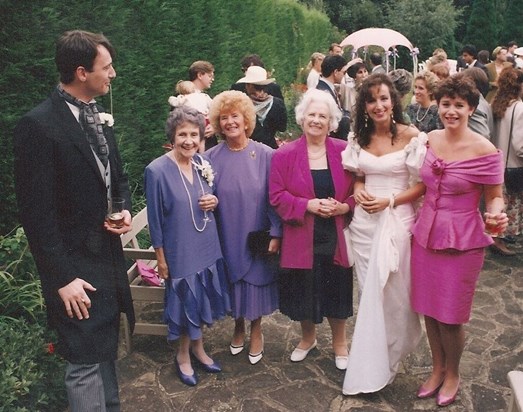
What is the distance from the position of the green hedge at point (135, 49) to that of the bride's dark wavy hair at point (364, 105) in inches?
109

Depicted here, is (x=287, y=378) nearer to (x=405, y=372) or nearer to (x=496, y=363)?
(x=405, y=372)

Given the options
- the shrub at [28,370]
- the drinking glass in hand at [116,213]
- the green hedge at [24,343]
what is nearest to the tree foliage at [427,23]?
the green hedge at [24,343]

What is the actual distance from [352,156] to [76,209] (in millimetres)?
1892

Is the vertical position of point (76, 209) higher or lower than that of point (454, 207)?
higher

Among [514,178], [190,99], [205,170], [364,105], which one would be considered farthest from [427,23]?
[205,170]

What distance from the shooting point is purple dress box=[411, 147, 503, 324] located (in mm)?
3416

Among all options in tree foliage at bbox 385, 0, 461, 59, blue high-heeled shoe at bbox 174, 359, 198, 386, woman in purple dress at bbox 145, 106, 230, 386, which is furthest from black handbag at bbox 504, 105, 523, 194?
tree foliage at bbox 385, 0, 461, 59

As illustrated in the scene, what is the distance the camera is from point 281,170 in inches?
156

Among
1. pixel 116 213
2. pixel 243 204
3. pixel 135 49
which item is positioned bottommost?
pixel 243 204

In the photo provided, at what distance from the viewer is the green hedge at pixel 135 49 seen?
4.68 metres

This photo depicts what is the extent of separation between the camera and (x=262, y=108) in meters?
5.86

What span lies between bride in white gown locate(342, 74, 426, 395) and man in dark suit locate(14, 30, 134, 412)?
163 centimetres

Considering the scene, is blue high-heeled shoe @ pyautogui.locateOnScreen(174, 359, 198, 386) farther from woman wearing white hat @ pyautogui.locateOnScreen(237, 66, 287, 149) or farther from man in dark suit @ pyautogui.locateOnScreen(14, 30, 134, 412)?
woman wearing white hat @ pyautogui.locateOnScreen(237, 66, 287, 149)

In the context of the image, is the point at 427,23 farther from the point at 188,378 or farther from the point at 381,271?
the point at 188,378
